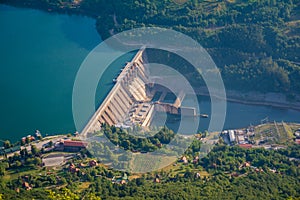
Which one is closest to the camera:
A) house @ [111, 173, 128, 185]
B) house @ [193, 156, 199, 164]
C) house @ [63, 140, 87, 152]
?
house @ [111, 173, 128, 185]

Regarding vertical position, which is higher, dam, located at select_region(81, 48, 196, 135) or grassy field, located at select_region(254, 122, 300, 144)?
dam, located at select_region(81, 48, 196, 135)

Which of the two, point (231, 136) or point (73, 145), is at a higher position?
point (231, 136)

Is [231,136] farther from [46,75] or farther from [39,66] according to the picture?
[39,66]

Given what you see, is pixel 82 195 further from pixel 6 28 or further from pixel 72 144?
pixel 6 28

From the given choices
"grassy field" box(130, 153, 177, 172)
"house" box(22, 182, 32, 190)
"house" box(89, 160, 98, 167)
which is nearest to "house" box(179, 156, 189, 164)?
"grassy field" box(130, 153, 177, 172)

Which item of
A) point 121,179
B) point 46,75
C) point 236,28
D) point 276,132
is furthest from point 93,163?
point 236,28

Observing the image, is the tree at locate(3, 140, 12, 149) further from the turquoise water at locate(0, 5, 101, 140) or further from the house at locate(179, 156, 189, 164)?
the house at locate(179, 156, 189, 164)

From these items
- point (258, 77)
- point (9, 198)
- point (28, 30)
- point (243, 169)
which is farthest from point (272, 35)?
point (9, 198)
